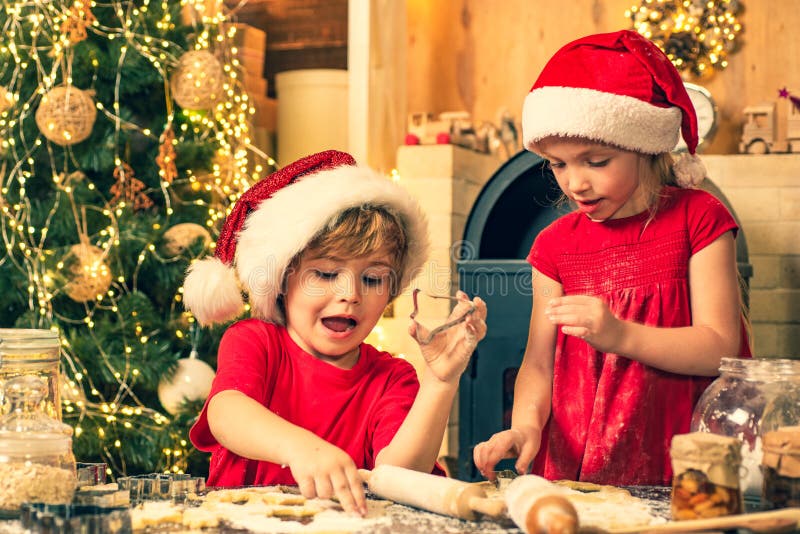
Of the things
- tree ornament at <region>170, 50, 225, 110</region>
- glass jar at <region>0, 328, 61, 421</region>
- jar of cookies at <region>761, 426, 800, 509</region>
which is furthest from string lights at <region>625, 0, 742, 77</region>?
glass jar at <region>0, 328, 61, 421</region>

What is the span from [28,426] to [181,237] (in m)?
2.20

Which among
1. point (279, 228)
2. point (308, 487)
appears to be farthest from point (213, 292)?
point (308, 487)

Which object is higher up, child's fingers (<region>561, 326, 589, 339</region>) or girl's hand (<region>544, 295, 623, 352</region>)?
girl's hand (<region>544, 295, 623, 352</region>)

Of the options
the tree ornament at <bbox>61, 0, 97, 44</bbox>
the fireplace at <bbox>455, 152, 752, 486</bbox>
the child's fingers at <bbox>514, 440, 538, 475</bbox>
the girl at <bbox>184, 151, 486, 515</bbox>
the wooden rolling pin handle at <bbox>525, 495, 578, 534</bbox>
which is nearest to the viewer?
the wooden rolling pin handle at <bbox>525, 495, 578, 534</bbox>

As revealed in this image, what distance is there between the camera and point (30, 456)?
1070mm

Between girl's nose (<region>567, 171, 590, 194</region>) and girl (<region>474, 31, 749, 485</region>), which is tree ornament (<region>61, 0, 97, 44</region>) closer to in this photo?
girl (<region>474, 31, 749, 485</region>)

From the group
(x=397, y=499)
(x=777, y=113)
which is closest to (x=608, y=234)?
(x=397, y=499)

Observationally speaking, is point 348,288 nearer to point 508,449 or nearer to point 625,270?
point 508,449

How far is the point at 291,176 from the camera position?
1.69m

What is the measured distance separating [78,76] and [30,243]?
58cm

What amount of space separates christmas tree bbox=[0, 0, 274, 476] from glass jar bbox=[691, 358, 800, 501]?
7.40 ft

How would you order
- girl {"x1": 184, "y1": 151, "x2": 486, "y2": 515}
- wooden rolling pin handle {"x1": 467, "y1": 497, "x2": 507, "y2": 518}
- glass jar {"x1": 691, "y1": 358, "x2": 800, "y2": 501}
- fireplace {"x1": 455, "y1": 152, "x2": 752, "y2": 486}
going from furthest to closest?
fireplace {"x1": 455, "y1": 152, "x2": 752, "y2": 486} → girl {"x1": 184, "y1": 151, "x2": 486, "y2": 515} → glass jar {"x1": 691, "y1": 358, "x2": 800, "y2": 501} → wooden rolling pin handle {"x1": 467, "y1": 497, "x2": 507, "y2": 518}

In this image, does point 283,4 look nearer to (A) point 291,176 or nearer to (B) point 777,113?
(B) point 777,113

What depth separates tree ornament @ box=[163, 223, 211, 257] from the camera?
3.26 m
